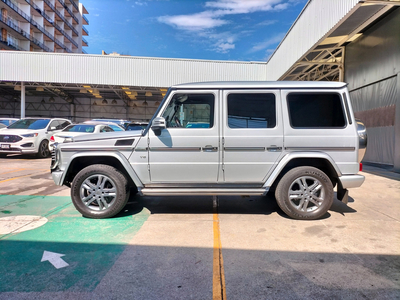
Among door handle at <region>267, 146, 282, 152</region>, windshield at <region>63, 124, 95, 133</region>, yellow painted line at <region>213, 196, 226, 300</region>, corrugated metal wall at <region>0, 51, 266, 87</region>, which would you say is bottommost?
yellow painted line at <region>213, 196, 226, 300</region>

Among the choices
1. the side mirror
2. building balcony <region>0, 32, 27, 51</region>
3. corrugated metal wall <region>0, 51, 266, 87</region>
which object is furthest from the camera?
building balcony <region>0, 32, 27, 51</region>

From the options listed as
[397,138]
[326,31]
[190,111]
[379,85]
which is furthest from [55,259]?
[379,85]

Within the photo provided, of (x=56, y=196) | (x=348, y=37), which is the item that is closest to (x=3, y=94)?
(x=56, y=196)

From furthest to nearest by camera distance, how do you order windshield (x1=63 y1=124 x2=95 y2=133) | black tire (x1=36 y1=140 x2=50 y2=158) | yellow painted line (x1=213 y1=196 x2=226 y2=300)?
black tire (x1=36 y1=140 x2=50 y2=158) → windshield (x1=63 y1=124 x2=95 y2=133) → yellow painted line (x1=213 y1=196 x2=226 y2=300)

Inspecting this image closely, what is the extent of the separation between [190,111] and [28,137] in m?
10.5

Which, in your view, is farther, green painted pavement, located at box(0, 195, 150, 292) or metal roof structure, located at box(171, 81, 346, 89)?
metal roof structure, located at box(171, 81, 346, 89)

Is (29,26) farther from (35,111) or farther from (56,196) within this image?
(56,196)

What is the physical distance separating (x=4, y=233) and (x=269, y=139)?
4.08m

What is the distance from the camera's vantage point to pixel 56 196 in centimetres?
580

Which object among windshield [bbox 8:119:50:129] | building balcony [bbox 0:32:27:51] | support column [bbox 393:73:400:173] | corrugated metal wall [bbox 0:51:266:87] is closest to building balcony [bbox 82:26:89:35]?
building balcony [bbox 0:32:27:51]

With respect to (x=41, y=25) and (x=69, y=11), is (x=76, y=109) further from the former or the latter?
(x=69, y=11)

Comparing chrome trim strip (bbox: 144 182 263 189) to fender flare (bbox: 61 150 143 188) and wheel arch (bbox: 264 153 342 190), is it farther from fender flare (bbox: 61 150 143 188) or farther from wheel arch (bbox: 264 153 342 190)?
wheel arch (bbox: 264 153 342 190)

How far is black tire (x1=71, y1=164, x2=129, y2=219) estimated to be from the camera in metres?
4.21

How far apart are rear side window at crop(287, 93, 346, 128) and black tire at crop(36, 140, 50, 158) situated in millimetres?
11855
